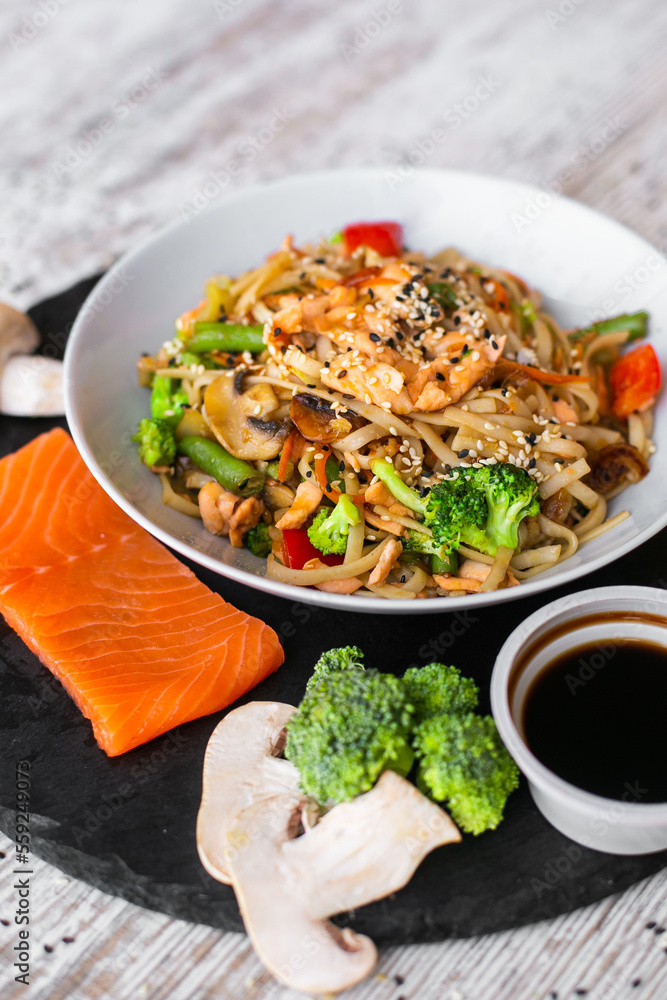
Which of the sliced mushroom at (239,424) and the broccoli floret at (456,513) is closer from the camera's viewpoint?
the broccoli floret at (456,513)

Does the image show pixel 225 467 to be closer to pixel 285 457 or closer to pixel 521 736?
pixel 285 457

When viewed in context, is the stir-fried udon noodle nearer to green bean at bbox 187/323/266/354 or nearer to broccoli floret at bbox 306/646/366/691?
green bean at bbox 187/323/266/354

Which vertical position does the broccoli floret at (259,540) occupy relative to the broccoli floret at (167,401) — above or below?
below

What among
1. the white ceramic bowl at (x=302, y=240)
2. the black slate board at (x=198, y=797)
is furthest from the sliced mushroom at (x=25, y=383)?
the black slate board at (x=198, y=797)

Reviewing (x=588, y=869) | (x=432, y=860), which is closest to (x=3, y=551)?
(x=432, y=860)

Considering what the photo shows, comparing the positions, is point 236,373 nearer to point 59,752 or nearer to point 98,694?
point 98,694

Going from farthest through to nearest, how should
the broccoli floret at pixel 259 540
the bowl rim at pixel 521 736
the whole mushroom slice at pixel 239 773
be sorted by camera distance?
the broccoli floret at pixel 259 540, the whole mushroom slice at pixel 239 773, the bowl rim at pixel 521 736

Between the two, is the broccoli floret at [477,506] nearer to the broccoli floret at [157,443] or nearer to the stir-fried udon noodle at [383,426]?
the stir-fried udon noodle at [383,426]
